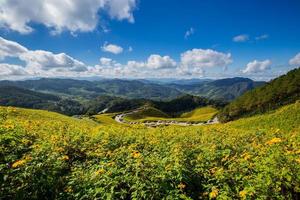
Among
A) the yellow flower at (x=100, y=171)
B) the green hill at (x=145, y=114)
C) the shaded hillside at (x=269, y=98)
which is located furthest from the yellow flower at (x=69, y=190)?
the green hill at (x=145, y=114)

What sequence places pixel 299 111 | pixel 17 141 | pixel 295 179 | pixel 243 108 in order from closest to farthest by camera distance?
pixel 295 179 → pixel 17 141 → pixel 299 111 → pixel 243 108

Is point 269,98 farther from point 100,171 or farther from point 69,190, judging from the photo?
point 69,190

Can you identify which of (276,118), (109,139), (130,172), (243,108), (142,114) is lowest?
(142,114)

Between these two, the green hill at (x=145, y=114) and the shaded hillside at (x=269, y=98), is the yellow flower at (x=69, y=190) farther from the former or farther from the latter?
the green hill at (x=145, y=114)

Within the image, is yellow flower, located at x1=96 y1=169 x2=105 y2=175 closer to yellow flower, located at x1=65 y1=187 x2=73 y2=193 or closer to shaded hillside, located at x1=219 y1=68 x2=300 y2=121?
yellow flower, located at x1=65 y1=187 x2=73 y2=193

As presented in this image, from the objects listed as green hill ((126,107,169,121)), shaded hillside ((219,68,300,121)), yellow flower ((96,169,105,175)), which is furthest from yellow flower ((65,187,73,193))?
green hill ((126,107,169,121))

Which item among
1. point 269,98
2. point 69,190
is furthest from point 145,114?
point 69,190

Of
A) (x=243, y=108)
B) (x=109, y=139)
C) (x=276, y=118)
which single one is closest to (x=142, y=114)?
(x=243, y=108)

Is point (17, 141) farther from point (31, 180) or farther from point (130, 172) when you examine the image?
point (130, 172)
